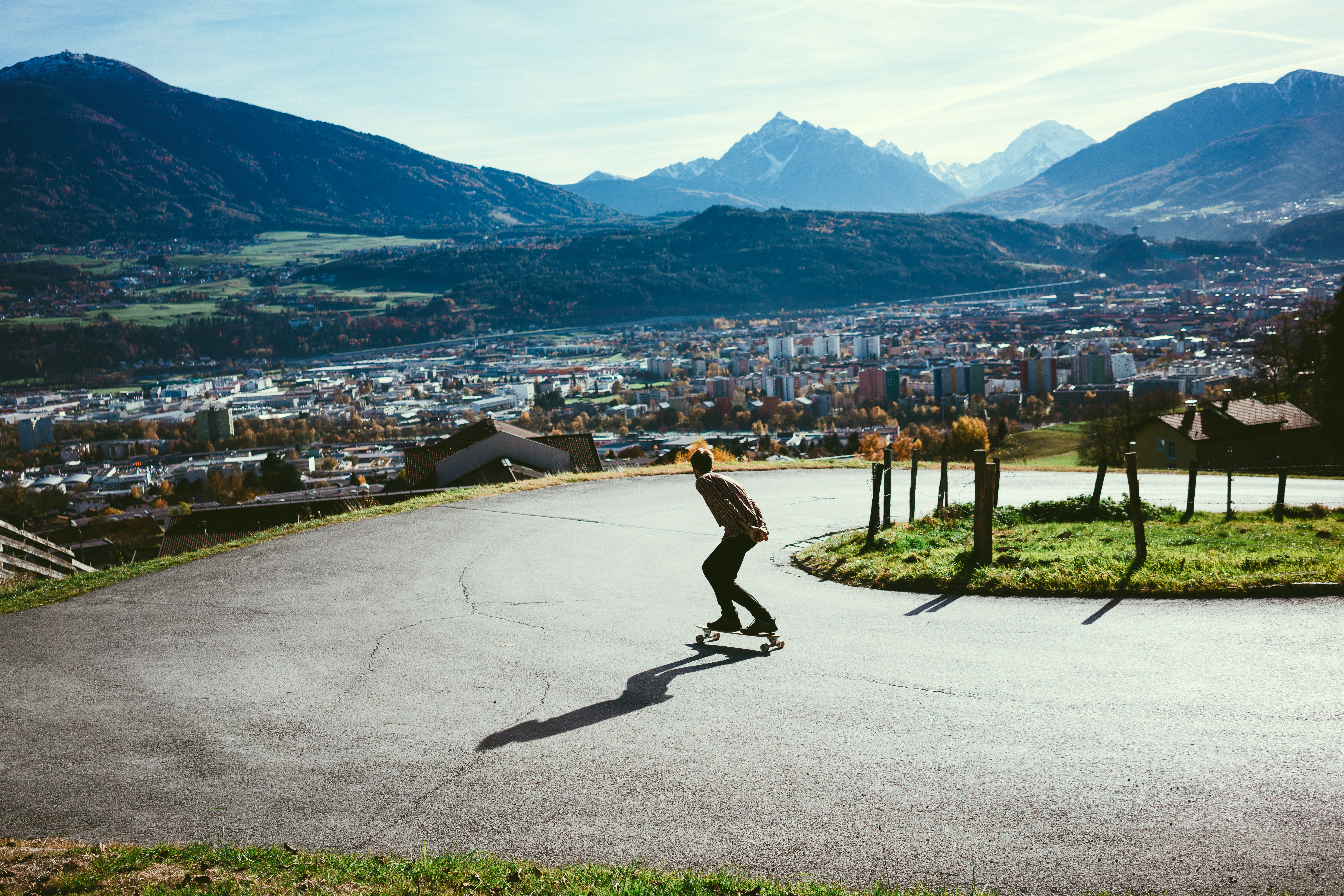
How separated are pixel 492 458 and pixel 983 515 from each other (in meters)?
19.5

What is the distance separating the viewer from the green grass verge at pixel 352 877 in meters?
3.77

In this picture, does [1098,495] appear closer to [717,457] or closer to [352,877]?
[352,877]

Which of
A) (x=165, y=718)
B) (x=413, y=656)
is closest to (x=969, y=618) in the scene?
(x=413, y=656)

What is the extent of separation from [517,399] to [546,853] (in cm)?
9884

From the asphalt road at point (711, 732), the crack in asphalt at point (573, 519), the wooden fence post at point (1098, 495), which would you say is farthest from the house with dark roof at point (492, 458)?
the asphalt road at point (711, 732)

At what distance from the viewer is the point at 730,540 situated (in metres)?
7.49

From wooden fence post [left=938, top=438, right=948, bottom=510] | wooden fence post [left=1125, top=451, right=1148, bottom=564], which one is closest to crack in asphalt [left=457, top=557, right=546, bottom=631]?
wooden fence post [left=1125, top=451, right=1148, bottom=564]

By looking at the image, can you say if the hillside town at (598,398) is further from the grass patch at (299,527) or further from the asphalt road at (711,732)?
the asphalt road at (711,732)

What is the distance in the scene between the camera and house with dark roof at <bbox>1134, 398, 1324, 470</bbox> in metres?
34.3

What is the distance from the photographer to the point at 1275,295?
175125 mm

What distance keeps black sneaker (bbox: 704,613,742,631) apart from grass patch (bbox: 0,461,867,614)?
26.8 ft

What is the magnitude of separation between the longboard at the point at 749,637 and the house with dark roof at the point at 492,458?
57.3 ft

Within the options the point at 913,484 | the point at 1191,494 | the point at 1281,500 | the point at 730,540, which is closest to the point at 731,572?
the point at 730,540

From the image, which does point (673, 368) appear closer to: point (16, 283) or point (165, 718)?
point (165, 718)
